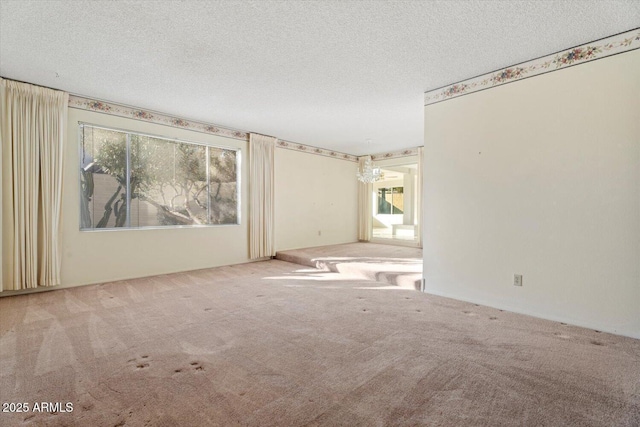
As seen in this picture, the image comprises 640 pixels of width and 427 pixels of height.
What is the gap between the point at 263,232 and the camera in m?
6.20

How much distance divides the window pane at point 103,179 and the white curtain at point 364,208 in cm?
578

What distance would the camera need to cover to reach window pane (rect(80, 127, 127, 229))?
429cm

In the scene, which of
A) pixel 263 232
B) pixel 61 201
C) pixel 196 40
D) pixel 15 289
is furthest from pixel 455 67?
pixel 15 289

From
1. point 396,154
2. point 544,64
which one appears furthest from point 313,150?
point 544,64

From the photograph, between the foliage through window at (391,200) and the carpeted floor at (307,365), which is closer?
the carpeted floor at (307,365)

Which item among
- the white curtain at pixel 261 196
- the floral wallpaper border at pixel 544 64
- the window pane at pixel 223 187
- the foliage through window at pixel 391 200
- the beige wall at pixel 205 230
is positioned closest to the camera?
the floral wallpaper border at pixel 544 64

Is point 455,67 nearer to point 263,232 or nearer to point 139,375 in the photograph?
point 139,375

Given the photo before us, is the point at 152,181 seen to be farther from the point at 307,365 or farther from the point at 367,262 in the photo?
the point at 307,365

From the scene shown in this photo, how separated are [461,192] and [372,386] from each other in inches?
103

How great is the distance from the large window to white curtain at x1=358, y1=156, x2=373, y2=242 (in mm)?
3852

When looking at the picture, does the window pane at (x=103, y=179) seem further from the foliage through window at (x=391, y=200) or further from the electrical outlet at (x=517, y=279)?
the foliage through window at (x=391, y=200)

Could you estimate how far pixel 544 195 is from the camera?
9.94 ft

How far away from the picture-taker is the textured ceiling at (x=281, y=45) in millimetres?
2305

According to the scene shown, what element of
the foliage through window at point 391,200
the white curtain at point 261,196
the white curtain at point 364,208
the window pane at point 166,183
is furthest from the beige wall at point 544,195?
the foliage through window at point 391,200
